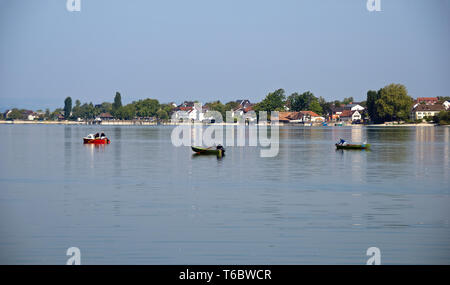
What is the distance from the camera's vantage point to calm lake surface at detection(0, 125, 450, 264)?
1845 cm

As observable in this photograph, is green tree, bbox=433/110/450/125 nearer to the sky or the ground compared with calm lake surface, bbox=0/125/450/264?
nearer to the sky

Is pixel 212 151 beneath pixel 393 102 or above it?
beneath

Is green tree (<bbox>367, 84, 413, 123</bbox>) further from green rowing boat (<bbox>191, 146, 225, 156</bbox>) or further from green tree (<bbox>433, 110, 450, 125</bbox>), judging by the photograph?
green rowing boat (<bbox>191, 146, 225, 156</bbox>)

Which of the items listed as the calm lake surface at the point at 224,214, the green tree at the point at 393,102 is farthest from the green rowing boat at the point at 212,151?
the green tree at the point at 393,102

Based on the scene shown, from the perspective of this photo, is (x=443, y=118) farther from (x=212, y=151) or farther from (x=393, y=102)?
(x=212, y=151)

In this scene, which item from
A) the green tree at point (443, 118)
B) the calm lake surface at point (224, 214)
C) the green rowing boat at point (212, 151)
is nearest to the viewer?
the calm lake surface at point (224, 214)

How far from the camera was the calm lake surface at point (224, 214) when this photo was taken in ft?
60.5

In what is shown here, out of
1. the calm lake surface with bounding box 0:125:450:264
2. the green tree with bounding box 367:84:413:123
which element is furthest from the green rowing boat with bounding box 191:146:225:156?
the green tree with bounding box 367:84:413:123

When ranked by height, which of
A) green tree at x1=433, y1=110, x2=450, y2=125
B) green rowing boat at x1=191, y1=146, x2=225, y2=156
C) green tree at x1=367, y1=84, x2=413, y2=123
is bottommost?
green rowing boat at x1=191, y1=146, x2=225, y2=156

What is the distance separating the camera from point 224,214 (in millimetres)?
25078

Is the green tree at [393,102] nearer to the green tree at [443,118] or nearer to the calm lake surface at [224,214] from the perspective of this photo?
the green tree at [443,118]

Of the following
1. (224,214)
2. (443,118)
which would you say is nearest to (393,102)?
(443,118)
